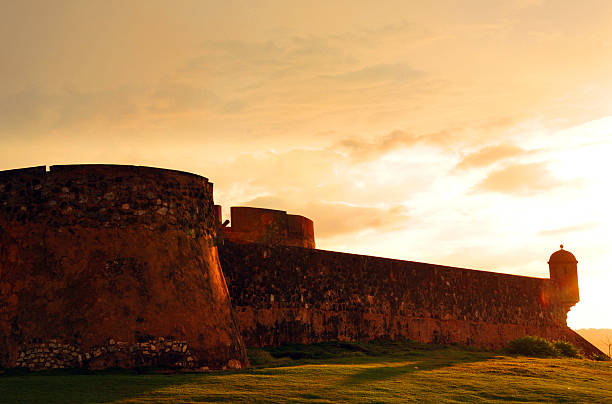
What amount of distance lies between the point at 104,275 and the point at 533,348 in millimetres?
14632

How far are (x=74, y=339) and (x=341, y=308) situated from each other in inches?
414

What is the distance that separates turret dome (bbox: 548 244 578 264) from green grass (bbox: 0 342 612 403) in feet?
67.8

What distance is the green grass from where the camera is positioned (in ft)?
47.7

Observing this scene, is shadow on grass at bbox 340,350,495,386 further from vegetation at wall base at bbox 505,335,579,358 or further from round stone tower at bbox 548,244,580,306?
round stone tower at bbox 548,244,580,306

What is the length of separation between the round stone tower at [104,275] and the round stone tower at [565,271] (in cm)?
2670

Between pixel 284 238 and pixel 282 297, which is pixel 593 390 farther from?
pixel 284 238

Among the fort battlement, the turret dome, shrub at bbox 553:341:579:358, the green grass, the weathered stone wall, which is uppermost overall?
the turret dome

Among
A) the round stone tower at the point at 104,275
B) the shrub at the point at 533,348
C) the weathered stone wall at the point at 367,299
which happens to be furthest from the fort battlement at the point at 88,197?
the shrub at the point at 533,348

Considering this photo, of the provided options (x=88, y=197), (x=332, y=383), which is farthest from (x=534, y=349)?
(x=88, y=197)

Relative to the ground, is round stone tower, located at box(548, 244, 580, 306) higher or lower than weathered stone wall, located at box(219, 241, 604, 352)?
higher

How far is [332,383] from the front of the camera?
1623 centimetres

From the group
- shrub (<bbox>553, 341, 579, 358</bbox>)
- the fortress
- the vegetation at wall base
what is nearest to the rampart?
the fortress

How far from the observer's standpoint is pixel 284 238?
31.8 meters

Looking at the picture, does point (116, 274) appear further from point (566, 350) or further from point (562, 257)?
point (562, 257)
